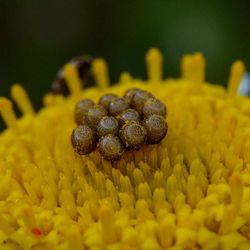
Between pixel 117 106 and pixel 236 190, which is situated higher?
pixel 117 106

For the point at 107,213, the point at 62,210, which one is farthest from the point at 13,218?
the point at 107,213

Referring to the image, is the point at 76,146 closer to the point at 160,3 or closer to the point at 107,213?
the point at 107,213

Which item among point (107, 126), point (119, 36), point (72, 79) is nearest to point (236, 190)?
point (107, 126)

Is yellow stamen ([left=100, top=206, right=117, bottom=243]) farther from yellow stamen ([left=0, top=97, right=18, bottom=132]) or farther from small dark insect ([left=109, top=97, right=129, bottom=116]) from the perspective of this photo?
yellow stamen ([left=0, top=97, right=18, bottom=132])

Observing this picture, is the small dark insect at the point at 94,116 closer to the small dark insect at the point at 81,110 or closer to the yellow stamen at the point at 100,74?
the small dark insect at the point at 81,110

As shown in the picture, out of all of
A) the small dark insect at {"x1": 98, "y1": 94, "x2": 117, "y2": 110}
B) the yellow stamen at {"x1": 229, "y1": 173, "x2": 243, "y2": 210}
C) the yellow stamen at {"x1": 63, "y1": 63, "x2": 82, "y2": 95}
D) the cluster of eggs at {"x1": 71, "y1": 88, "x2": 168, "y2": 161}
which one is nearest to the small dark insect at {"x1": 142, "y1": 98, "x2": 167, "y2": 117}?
the cluster of eggs at {"x1": 71, "y1": 88, "x2": 168, "y2": 161}

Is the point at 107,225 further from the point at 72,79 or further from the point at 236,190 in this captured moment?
the point at 72,79

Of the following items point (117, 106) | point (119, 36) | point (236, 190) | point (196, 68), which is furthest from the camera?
point (119, 36)
